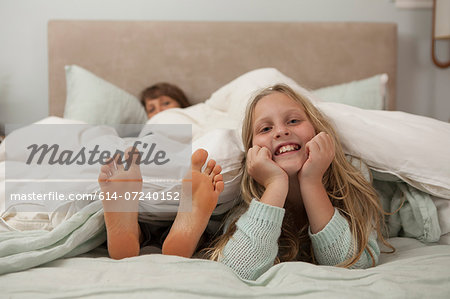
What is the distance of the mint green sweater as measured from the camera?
84 cm

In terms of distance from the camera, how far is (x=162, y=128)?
158 cm

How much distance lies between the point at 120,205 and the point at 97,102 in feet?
3.71

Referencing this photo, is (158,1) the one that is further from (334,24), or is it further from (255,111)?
(255,111)

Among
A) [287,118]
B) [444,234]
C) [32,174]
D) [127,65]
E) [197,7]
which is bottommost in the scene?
[444,234]

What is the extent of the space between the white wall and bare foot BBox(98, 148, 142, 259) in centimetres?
154

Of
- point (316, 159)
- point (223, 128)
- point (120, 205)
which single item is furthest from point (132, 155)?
point (223, 128)

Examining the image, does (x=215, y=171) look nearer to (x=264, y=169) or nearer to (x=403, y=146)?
(x=264, y=169)

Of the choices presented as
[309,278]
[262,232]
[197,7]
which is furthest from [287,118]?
[197,7]

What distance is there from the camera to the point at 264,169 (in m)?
0.94

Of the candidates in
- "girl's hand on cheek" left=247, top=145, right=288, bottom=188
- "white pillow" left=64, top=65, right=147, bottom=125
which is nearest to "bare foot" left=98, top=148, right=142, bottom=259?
"girl's hand on cheek" left=247, top=145, right=288, bottom=188

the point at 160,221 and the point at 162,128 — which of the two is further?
the point at 162,128

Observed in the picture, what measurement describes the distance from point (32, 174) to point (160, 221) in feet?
1.30

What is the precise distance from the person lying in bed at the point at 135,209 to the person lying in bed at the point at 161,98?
1.05 meters

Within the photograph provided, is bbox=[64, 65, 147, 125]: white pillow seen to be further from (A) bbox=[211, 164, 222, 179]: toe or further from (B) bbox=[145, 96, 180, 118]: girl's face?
(A) bbox=[211, 164, 222, 179]: toe
